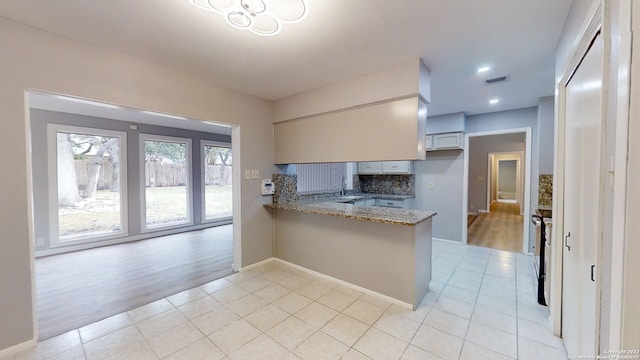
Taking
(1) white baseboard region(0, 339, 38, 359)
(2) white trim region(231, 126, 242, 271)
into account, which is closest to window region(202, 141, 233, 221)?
(2) white trim region(231, 126, 242, 271)

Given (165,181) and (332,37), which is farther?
(165,181)

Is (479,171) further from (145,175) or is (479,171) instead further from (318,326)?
(145,175)

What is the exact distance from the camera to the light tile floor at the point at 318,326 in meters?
1.85

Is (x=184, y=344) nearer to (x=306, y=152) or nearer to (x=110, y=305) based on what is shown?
(x=110, y=305)

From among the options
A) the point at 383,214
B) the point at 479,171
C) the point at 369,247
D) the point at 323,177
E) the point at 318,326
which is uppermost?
the point at 479,171

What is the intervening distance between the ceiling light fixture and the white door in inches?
65.8

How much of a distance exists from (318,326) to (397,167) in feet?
11.8

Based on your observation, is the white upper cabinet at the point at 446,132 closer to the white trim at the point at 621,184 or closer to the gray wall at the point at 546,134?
the gray wall at the point at 546,134

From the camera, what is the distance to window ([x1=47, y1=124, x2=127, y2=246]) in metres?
4.18

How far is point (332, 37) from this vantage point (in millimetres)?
2023

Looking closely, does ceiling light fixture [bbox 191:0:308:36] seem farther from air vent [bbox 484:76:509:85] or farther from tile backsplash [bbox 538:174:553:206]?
tile backsplash [bbox 538:174:553:206]

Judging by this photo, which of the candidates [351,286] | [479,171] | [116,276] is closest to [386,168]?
[351,286]

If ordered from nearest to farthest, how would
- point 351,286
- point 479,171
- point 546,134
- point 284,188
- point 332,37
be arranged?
point 332,37
point 351,286
point 546,134
point 284,188
point 479,171

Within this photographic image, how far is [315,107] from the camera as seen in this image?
3.22 m
